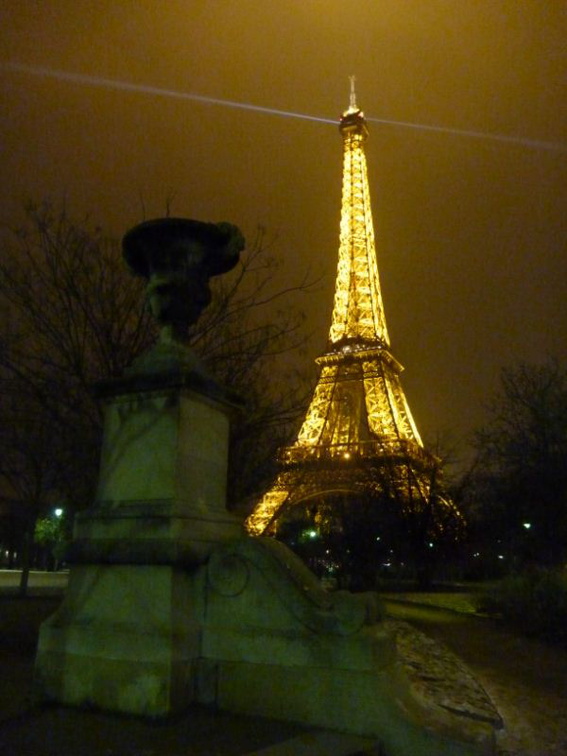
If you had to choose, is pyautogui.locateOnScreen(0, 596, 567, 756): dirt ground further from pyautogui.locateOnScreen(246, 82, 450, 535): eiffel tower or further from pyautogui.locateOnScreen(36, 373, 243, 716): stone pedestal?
pyautogui.locateOnScreen(246, 82, 450, 535): eiffel tower

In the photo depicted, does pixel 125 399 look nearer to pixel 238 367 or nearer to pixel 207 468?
pixel 207 468

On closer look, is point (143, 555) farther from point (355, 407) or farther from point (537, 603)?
point (355, 407)

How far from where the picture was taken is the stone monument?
5105mm

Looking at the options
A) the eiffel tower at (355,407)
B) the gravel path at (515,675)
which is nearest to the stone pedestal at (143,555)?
the gravel path at (515,675)

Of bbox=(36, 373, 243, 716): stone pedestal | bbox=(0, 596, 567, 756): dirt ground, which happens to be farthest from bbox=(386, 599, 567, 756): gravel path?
bbox=(36, 373, 243, 716): stone pedestal

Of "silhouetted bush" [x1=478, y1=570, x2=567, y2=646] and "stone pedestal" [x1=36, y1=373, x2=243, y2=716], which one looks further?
"silhouetted bush" [x1=478, y1=570, x2=567, y2=646]

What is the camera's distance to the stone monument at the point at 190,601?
5.11 metres

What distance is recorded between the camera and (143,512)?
19.5 feet

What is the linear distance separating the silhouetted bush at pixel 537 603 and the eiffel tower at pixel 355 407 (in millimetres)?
6068

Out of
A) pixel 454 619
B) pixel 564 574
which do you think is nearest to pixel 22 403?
pixel 454 619

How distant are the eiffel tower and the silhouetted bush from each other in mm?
6068

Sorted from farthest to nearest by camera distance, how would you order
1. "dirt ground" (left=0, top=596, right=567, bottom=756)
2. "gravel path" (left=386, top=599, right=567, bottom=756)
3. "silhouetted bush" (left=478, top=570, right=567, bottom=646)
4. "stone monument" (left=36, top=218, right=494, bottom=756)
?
"silhouetted bush" (left=478, top=570, right=567, bottom=646)
"gravel path" (left=386, top=599, right=567, bottom=756)
"stone monument" (left=36, top=218, right=494, bottom=756)
"dirt ground" (left=0, top=596, right=567, bottom=756)

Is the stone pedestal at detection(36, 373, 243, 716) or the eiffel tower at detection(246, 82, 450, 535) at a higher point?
the eiffel tower at detection(246, 82, 450, 535)

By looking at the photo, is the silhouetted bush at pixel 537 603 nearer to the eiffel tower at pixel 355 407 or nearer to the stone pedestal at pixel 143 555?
the eiffel tower at pixel 355 407
